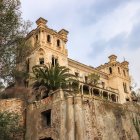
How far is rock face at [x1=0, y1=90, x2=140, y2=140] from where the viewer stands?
24062 mm

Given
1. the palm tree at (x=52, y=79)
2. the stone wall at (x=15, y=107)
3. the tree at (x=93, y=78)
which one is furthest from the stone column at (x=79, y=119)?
the tree at (x=93, y=78)

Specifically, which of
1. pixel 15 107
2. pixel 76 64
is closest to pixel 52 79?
pixel 15 107

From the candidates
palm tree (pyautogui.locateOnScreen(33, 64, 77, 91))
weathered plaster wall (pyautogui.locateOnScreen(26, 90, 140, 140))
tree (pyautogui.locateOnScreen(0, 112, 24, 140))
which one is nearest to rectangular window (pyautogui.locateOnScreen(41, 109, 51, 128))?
weathered plaster wall (pyautogui.locateOnScreen(26, 90, 140, 140))

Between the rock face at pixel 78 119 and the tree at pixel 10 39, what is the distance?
5043 mm

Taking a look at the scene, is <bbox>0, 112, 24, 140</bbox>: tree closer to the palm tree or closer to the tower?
the palm tree

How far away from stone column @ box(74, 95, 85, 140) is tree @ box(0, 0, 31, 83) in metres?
5.87

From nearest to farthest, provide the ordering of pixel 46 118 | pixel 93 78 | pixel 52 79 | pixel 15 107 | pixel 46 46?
pixel 46 118 → pixel 15 107 → pixel 52 79 → pixel 46 46 → pixel 93 78

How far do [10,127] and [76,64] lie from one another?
852 inches

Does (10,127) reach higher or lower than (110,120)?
lower

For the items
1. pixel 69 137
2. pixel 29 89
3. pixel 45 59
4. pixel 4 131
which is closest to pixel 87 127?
pixel 69 137

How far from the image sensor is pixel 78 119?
2400cm

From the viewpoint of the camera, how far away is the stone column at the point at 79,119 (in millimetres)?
23234

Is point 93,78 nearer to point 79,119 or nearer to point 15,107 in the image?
point 15,107

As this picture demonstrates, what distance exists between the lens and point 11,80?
24.0 m
